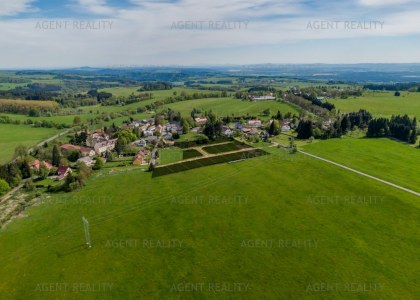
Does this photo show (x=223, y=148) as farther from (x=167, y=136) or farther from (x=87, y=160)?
(x=87, y=160)

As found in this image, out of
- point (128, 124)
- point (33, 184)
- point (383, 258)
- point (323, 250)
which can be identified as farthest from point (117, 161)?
point (383, 258)

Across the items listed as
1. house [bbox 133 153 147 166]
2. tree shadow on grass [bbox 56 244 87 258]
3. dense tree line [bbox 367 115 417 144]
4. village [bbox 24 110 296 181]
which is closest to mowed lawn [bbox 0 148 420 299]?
tree shadow on grass [bbox 56 244 87 258]

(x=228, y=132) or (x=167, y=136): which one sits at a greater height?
(x=228, y=132)

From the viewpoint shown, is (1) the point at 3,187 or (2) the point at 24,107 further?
(2) the point at 24,107

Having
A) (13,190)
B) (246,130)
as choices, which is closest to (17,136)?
(13,190)

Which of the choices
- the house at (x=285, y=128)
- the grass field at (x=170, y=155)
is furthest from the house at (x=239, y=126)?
the grass field at (x=170, y=155)

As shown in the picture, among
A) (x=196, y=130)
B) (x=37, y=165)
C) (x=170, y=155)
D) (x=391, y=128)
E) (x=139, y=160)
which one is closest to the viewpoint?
(x=37, y=165)

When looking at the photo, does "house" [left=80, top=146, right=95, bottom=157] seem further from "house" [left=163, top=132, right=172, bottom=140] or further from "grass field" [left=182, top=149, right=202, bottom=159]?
"grass field" [left=182, top=149, right=202, bottom=159]

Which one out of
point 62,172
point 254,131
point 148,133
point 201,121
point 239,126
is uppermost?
point 201,121
